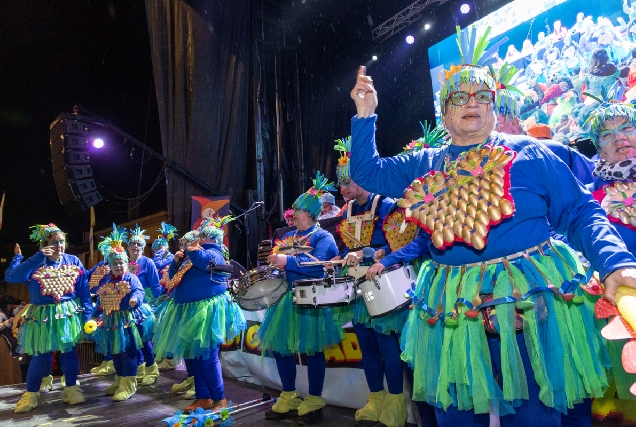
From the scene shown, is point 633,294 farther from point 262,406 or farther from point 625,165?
point 262,406

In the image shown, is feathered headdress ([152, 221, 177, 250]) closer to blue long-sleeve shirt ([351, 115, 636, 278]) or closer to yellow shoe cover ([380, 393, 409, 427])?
yellow shoe cover ([380, 393, 409, 427])

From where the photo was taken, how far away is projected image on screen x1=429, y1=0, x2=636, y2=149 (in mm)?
5426

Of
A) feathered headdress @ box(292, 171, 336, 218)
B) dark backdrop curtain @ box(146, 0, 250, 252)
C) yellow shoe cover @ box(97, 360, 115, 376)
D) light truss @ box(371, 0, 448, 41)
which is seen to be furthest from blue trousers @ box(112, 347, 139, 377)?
light truss @ box(371, 0, 448, 41)

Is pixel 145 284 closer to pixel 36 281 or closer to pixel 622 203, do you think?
pixel 36 281

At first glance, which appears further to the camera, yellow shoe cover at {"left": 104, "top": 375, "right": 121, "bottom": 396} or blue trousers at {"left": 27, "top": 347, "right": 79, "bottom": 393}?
yellow shoe cover at {"left": 104, "top": 375, "right": 121, "bottom": 396}

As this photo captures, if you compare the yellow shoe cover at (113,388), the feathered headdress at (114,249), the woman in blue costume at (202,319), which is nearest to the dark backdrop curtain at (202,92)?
the feathered headdress at (114,249)

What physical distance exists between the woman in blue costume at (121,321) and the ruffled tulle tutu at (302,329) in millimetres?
2252

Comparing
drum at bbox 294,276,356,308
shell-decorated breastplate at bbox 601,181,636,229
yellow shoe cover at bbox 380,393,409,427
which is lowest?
yellow shoe cover at bbox 380,393,409,427

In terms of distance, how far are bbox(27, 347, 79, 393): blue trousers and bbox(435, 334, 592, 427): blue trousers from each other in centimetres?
531

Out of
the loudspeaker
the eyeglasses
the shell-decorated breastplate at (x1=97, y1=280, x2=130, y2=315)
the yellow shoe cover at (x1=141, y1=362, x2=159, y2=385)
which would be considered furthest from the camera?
the loudspeaker

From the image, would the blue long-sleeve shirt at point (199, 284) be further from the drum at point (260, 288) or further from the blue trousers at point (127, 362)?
the blue trousers at point (127, 362)

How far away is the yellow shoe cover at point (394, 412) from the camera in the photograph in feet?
10.9

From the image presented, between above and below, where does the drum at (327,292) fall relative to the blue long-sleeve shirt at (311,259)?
below

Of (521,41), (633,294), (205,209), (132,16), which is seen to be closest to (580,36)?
(521,41)
